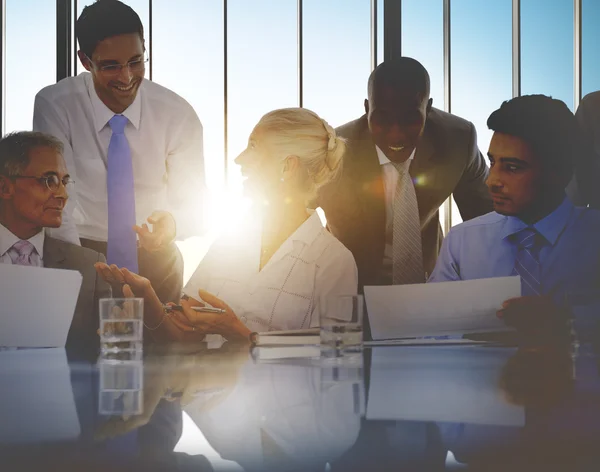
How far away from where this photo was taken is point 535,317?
1.88 m

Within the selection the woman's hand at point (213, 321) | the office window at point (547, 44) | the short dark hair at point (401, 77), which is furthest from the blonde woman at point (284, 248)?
the office window at point (547, 44)

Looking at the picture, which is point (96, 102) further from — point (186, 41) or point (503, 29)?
point (503, 29)

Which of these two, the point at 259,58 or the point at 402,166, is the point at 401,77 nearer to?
the point at 402,166

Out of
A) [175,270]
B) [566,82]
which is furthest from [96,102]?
[566,82]

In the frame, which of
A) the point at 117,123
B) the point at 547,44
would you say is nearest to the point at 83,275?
the point at 117,123

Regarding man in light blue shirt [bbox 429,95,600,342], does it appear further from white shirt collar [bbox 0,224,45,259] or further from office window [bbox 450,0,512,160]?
white shirt collar [bbox 0,224,45,259]

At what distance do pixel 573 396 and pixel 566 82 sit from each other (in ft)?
10.2

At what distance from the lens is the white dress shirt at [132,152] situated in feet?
9.95

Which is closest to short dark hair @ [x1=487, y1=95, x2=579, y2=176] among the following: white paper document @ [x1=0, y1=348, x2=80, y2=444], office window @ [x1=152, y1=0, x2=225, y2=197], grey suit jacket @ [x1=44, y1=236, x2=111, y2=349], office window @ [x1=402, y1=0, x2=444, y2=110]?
office window @ [x1=402, y1=0, x2=444, y2=110]

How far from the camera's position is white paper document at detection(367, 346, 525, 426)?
665 millimetres

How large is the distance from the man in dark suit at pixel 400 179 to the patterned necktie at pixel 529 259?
1.69ft

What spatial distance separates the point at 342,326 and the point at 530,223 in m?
1.44

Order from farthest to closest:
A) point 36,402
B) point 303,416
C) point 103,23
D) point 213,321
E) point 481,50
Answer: point 481,50
point 103,23
point 213,321
point 36,402
point 303,416

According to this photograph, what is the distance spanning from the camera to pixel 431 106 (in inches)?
126
